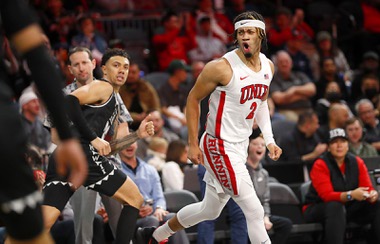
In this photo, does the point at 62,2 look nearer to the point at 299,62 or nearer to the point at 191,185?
the point at 299,62

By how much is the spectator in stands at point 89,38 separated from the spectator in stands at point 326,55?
344cm

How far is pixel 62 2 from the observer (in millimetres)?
12914

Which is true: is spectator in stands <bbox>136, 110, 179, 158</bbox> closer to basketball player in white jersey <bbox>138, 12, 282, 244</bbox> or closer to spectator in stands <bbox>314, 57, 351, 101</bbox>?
spectator in stands <bbox>314, 57, 351, 101</bbox>

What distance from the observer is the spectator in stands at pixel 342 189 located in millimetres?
8469

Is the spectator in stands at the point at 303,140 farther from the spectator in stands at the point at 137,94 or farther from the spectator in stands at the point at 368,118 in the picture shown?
the spectator in stands at the point at 137,94

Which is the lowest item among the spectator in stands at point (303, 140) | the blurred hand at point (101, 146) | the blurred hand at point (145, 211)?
the blurred hand at point (145, 211)

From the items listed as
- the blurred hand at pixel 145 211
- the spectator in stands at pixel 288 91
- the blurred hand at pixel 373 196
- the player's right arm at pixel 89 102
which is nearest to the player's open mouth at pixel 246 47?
the player's right arm at pixel 89 102

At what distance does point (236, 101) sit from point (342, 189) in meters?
2.53

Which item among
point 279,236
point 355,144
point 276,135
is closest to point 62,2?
point 276,135

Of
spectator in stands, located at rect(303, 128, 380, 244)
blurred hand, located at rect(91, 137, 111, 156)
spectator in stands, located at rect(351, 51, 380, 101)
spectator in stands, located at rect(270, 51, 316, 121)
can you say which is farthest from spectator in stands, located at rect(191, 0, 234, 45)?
blurred hand, located at rect(91, 137, 111, 156)

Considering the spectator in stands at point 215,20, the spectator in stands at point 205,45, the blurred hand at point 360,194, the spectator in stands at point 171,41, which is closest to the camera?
the blurred hand at point 360,194

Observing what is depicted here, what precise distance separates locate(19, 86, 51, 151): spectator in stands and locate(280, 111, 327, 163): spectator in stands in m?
2.91

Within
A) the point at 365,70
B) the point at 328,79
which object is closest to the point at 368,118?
the point at 328,79

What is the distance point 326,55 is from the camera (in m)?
13.4
